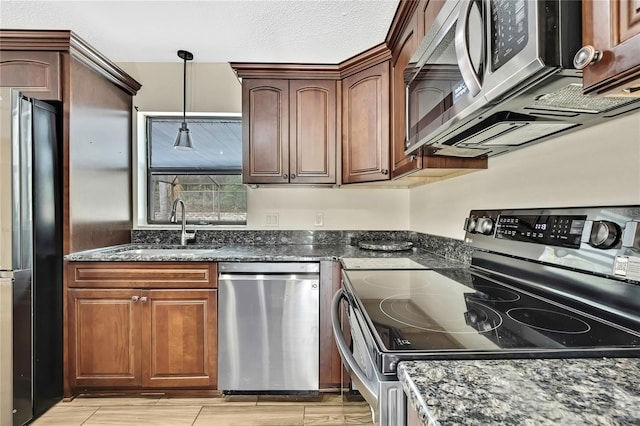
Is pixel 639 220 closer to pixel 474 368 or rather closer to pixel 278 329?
pixel 474 368

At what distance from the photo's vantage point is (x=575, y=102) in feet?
2.61

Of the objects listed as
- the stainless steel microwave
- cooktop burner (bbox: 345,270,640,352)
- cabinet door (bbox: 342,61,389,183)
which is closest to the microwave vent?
the stainless steel microwave

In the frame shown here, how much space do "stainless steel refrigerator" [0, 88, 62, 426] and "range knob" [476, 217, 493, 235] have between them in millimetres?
2293

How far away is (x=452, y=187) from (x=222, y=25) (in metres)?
1.75


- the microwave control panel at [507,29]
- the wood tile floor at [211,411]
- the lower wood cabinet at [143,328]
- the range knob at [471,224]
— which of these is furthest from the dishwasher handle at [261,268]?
the microwave control panel at [507,29]

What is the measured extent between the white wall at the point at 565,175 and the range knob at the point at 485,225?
0.32 ft

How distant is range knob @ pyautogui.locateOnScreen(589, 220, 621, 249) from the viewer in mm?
822

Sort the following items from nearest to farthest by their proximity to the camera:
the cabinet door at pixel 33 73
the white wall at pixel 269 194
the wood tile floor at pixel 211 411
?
1. the wood tile floor at pixel 211 411
2. the cabinet door at pixel 33 73
3. the white wall at pixel 269 194

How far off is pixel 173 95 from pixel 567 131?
2.67 metres

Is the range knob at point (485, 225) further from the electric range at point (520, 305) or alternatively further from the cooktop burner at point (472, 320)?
the cooktop burner at point (472, 320)

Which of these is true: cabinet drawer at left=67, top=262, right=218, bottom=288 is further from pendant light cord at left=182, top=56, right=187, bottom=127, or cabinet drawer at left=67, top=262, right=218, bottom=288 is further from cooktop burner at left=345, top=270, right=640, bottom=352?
pendant light cord at left=182, top=56, right=187, bottom=127

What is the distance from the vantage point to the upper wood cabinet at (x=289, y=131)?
90.0 inches

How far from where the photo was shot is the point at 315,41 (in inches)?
84.2

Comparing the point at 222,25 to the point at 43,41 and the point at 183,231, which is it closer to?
the point at 43,41
